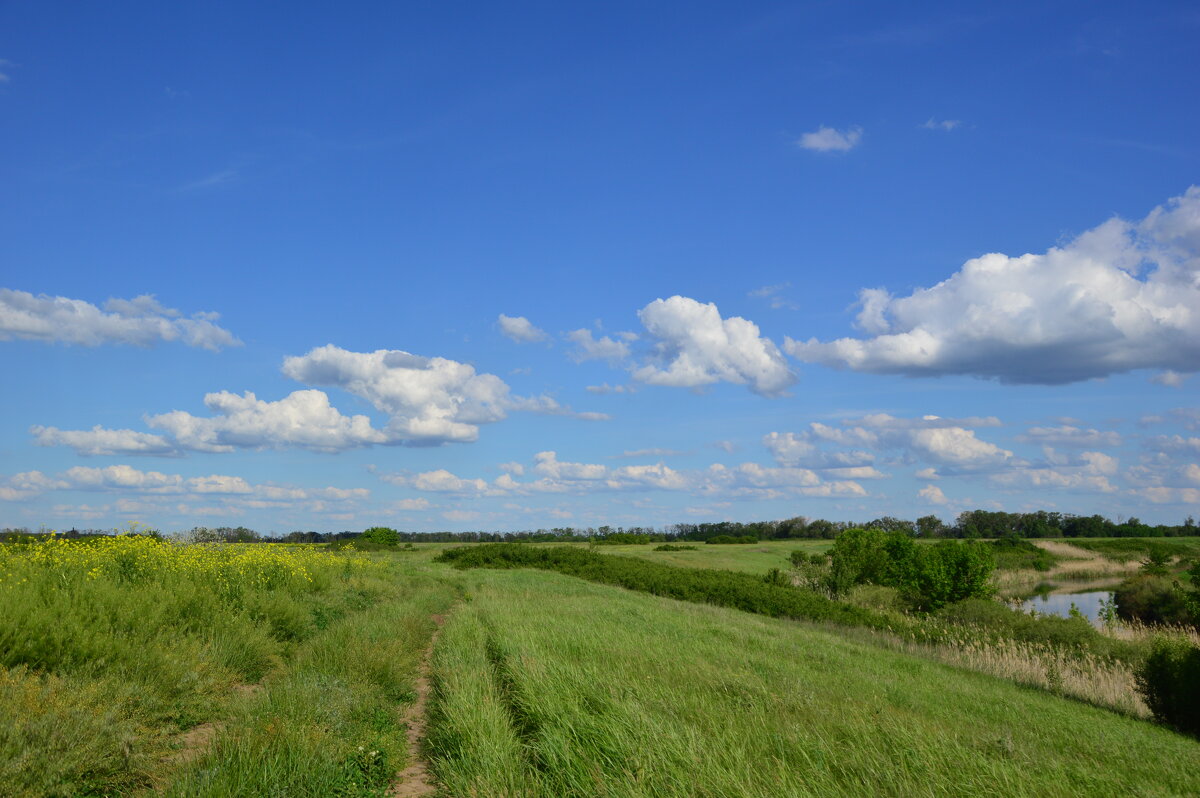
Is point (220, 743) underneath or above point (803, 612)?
above

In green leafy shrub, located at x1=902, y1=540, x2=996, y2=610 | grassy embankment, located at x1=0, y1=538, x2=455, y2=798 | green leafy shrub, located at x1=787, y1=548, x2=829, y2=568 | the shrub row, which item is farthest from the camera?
green leafy shrub, located at x1=787, y1=548, x2=829, y2=568

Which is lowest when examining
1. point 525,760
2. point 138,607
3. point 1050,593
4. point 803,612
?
point 1050,593

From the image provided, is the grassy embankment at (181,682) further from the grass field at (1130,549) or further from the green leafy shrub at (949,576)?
the grass field at (1130,549)

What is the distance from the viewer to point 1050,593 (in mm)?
64500

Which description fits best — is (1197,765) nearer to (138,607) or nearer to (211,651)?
(211,651)

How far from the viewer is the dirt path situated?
6926 millimetres

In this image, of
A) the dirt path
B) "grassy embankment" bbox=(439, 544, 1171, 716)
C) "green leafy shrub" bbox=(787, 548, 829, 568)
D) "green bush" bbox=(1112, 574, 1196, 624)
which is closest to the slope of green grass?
the dirt path

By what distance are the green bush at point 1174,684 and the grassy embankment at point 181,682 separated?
15551mm

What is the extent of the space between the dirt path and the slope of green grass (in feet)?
0.79

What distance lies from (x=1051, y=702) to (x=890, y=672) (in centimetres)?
344

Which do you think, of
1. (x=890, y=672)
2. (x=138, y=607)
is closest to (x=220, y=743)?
(x=138, y=607)

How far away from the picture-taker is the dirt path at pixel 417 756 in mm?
6926

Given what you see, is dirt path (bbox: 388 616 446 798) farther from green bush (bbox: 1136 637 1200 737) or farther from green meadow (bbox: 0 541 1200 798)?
green bush (bbox: 1136 637 1200 737)

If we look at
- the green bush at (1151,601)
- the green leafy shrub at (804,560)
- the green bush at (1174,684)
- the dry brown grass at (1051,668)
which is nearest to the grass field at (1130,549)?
the green bush at (1151,601)
